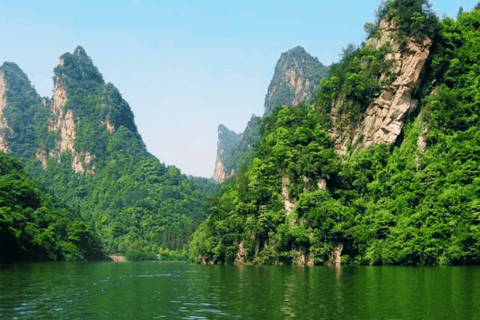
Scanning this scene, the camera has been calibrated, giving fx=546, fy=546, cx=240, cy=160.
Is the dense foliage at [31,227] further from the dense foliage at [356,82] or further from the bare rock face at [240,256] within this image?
the dense foliage at [356,82]

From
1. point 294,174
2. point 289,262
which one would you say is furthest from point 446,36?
point 289,262

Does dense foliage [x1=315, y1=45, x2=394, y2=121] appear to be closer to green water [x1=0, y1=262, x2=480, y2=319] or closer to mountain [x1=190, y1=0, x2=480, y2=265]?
mountain [x1=190, y1=0, x2=480, y2=265]

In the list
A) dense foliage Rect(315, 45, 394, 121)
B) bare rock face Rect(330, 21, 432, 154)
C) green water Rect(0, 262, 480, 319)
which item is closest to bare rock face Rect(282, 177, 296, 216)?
bare rock face Rect(330, 21, 432, 154)

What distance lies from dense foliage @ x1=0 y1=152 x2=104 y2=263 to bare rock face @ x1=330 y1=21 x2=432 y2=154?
59.9 metres

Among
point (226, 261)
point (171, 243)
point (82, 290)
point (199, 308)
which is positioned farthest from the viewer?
point (171, 243)

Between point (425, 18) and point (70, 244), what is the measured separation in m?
84.5

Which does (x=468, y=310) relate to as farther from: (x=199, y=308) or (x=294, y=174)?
(x=294, y=174)

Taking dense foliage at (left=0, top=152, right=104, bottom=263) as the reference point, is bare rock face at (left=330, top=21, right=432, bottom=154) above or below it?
above

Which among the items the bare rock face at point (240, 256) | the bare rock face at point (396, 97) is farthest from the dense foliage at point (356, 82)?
the bare rock face at point (240, 256)

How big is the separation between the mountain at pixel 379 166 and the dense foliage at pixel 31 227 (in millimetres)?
30917

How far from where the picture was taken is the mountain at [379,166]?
74188mm

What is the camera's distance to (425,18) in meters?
91.4

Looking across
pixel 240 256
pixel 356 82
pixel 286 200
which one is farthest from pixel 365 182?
pixel 240 256

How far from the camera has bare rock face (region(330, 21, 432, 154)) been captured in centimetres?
9062
